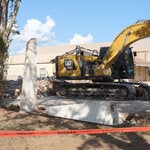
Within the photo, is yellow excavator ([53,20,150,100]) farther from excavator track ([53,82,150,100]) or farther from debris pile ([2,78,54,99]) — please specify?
debris pile ([2,78,54,99])

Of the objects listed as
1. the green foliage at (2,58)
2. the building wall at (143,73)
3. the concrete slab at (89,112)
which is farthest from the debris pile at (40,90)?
the building wall at (143,73)

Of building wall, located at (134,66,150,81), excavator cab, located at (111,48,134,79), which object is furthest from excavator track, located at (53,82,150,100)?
building wall, located at (134,66,150,81)

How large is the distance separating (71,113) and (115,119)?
132 cm

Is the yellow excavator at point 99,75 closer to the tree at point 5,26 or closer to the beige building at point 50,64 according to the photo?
the tree at point 5,26

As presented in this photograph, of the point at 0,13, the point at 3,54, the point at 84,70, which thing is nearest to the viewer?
the point at 3,54

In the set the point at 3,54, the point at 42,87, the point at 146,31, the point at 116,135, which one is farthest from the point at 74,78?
the point at 116,135

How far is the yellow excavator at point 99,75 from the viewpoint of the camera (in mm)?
23312

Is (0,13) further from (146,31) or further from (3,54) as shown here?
(146,31)

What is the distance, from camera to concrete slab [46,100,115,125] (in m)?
12.7

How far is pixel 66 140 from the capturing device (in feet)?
33.0

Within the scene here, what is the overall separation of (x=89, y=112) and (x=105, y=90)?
11.2 meters

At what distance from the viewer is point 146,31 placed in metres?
17.3

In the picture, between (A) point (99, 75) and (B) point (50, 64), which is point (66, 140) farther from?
(B) point (50, 64)

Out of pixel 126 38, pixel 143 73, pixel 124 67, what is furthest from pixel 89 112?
pixel 143 73
